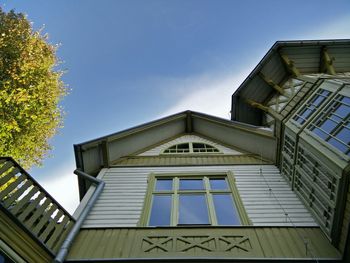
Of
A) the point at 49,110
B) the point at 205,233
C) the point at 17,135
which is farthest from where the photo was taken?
the point at 49,110

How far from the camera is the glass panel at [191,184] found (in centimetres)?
854

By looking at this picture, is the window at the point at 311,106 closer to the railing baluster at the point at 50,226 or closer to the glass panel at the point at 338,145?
the glass panel at the point at 338,145

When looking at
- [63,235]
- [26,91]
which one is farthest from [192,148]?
[26,91]

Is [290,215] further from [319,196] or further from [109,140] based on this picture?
[109,140]

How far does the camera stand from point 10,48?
1509cm

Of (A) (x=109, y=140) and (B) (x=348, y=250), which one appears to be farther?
(A) (x=109, y=140)

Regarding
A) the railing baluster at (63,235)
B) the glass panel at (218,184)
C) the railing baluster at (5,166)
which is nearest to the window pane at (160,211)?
the glass panel at (218,184)

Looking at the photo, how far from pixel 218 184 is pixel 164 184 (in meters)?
1.67

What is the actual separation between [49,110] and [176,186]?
1145cm

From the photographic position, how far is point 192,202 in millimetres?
7723

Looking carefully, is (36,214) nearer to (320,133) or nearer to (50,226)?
(50,226)

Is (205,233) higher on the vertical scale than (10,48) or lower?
lower

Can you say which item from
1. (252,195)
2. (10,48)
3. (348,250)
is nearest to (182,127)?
(252,195)

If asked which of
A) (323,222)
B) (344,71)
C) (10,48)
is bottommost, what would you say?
(323,222)
